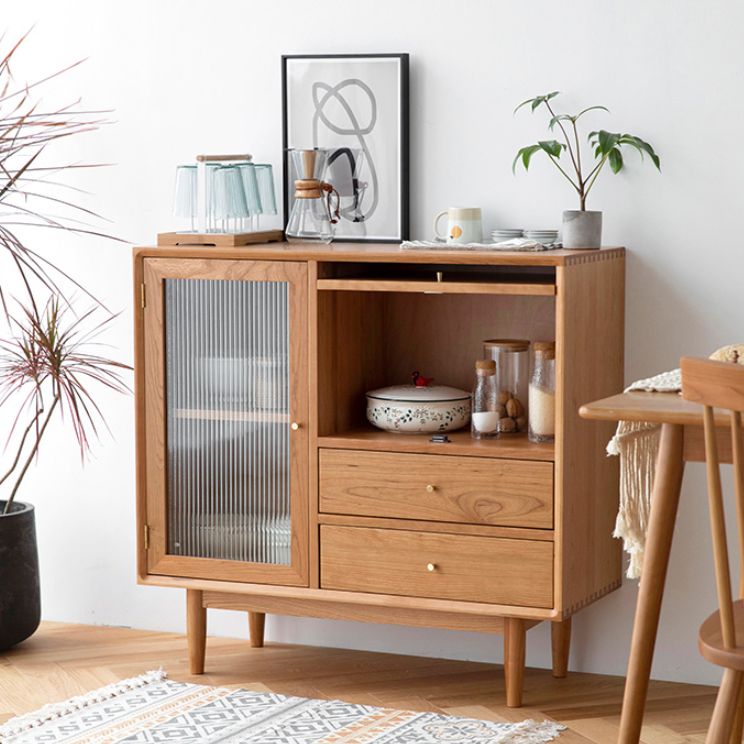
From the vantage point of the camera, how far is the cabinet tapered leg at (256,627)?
3795 millimetres

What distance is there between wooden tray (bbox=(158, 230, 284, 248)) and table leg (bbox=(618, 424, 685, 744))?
141 centimetres

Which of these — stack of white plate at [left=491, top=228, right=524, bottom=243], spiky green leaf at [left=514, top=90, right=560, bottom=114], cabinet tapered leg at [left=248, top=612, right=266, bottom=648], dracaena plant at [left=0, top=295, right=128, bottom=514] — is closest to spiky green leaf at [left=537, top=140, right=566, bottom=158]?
spiky green leaf at [left=514, top=90, right=560, bottom=114]

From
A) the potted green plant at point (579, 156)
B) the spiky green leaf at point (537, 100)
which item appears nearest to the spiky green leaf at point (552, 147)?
the potted green plant at point (579, 156)

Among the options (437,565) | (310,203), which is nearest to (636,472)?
(437,565)

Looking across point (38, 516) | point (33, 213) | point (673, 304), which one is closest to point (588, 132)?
point (673, 304)

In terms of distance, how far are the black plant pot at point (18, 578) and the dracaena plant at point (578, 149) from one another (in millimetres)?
1598

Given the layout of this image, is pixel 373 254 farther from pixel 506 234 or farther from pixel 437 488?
pixel 437 488

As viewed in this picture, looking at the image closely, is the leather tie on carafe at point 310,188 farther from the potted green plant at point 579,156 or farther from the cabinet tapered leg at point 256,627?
the cabinet tapered leg at point 256,627

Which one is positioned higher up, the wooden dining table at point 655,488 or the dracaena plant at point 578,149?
the dracaena plant at point 578,149

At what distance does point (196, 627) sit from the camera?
3.55 meters

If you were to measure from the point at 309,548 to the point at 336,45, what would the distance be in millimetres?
1305

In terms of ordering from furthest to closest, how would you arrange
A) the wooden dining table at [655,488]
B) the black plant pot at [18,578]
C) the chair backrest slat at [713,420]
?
the black plant pot at [18,578], the wooden dining table at [655,488], the chair backrest slat at [713,420]

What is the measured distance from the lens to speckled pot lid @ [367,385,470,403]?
3.35 meters

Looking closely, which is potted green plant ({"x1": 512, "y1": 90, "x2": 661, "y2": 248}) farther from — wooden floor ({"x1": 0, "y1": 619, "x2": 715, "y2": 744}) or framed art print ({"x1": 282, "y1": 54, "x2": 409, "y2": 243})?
wooden floor ({"x1": 0, "y1": 619, "x2": 715, "y2": 744})
